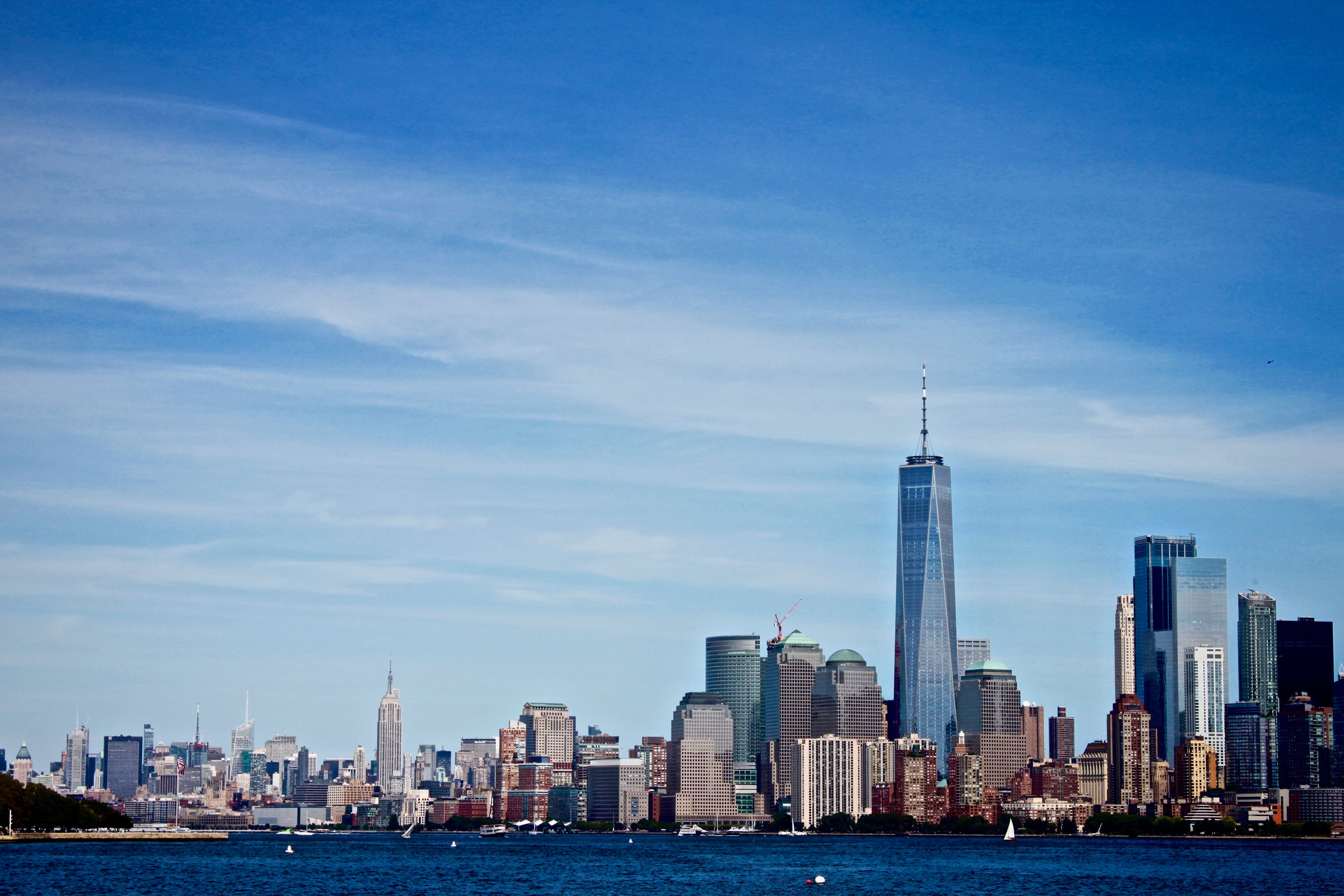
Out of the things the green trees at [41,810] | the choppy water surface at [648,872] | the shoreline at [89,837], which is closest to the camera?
the choppy water surface at [648,872]

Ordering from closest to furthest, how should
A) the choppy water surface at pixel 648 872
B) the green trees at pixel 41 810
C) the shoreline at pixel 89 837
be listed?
the choppy water surface at pixel 648 872
the shoreline at pixel 89 837
the green trees at pixel 41 810

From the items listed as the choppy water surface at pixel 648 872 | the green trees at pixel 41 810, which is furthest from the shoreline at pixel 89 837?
the green trees at pixel 41 810

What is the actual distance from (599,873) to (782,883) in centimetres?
2104

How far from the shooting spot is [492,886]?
11506cm

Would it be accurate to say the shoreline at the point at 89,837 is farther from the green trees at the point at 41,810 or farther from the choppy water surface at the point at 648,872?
the green trees at the point at 41,810

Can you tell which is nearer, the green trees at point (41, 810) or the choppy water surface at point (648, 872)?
the choppy water surface at point (648, 872)

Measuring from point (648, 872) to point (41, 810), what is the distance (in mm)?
65875

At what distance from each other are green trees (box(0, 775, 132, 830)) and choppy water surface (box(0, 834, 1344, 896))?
9.57 ft

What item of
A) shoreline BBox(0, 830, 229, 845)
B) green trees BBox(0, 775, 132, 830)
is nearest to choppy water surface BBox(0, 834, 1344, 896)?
shoreline BBox(0, 830, 229, 845)

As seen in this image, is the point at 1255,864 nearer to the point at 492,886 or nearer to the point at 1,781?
the point at 492,886

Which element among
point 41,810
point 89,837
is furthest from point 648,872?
point 41,810

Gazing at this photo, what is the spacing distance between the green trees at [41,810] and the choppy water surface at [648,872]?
2917 mm

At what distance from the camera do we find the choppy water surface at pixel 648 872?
110 metres

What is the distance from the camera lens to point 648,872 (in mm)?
137625
